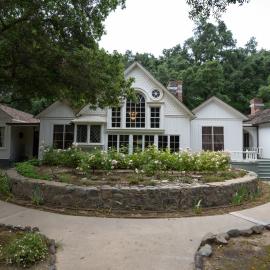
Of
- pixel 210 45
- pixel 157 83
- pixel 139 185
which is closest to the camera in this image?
pixel 139 185

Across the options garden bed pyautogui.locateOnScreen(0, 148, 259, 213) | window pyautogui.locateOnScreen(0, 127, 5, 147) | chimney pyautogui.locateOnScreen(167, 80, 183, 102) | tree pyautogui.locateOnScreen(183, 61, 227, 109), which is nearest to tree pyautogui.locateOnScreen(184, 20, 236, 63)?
tree pyautogui.locateOnScreen(183, 61, 227, 109)

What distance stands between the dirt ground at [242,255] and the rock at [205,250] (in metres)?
0.07

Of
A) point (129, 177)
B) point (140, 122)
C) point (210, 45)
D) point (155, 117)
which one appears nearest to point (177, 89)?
point (155, 117)

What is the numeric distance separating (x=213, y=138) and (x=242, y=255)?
691 inches

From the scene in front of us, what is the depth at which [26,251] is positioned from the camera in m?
4.29

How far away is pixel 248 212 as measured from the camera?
772 centimetres

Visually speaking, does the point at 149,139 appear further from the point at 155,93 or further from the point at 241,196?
the point at 241,196

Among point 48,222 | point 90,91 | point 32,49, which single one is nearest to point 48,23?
point 32,49

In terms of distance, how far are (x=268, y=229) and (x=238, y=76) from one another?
37851 mm

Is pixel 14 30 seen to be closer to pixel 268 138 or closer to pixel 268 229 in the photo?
pixel 268 229

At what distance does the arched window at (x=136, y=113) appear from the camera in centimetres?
2070

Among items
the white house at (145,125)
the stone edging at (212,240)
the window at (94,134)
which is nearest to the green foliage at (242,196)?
the stone edging at (212,240)

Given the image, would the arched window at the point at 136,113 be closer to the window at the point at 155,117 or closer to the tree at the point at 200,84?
the window at the point at 155,117

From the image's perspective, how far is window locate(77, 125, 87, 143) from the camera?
2055 cm
